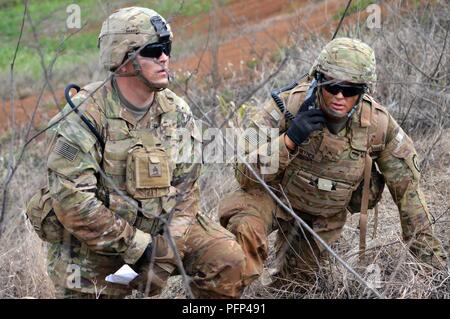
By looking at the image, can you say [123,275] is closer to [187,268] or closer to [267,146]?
[187,268]

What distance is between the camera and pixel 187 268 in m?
4.13

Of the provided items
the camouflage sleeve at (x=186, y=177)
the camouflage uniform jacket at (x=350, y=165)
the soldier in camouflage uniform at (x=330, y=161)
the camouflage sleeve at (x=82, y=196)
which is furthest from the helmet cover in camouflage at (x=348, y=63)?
the camouflage sleeve at (x=82, y=196)

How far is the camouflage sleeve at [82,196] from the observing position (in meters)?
3.84

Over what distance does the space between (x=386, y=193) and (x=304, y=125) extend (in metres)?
1.84

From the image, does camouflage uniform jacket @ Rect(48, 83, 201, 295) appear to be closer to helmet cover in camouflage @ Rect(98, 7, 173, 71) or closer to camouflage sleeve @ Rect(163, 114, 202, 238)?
camouflage sleeve @ Rect(163, 114, 202, 238)

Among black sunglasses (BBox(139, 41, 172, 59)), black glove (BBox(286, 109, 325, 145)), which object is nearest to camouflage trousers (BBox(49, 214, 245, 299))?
black glove (BBox(286, 109, 325, 145))

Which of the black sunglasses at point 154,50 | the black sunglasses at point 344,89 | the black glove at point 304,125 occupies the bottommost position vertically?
the black glove at point 304,125

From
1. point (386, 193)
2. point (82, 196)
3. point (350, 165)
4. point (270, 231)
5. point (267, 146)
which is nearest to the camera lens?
point (82, 196)

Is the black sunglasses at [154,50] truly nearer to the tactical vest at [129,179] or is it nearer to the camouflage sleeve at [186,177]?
the tactical vest at [129,179]

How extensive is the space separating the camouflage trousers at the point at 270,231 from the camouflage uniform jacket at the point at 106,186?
334 millimetres

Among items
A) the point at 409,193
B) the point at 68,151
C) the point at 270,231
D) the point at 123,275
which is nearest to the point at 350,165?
the point at 409,193
